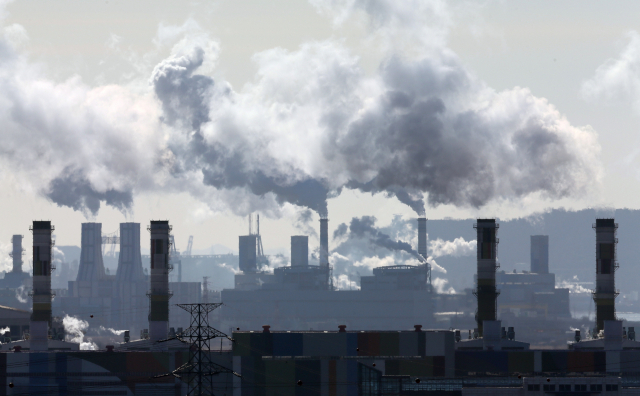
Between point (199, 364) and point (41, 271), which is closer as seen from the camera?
point (199, 364)

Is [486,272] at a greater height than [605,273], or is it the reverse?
[486,272]

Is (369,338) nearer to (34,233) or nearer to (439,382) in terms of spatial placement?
(439,382)

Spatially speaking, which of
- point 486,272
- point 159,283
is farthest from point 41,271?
point 486,272

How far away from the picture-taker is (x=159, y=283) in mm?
98562

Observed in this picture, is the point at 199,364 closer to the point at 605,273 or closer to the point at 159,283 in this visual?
the point at 159,283

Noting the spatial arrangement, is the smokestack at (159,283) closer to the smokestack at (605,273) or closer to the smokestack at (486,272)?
the smokestack at (486,272)

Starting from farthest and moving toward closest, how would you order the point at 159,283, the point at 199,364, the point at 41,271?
1. the point at 159,283
2. the point at 41,271
3. the point at 199,364

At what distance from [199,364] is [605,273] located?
195 feet

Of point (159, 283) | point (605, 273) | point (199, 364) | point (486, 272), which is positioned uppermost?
point (486, 272)

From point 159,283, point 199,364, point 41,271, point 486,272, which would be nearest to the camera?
point 199,364

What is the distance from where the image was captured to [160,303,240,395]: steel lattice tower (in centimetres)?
5100

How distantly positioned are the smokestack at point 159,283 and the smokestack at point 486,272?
29226 mm

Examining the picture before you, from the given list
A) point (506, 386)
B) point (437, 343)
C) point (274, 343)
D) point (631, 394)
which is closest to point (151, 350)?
point (274, 343)

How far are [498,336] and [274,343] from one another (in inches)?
861
